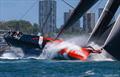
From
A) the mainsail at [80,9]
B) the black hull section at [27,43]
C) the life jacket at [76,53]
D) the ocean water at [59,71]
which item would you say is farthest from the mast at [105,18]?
the black hull section at [27,43]

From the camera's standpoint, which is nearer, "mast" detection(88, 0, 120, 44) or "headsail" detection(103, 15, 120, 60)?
"headsail" detection(103, 15, 120, 60)

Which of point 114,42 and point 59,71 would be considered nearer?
point 59,71

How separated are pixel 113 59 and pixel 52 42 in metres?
16.1

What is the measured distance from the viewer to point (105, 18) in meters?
75.7

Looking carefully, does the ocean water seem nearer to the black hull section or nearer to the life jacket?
the life jacket

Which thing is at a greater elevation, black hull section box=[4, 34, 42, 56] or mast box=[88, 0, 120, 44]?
mast box=[88, 0, 120, 44]

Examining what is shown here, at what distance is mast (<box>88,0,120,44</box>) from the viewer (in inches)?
2933

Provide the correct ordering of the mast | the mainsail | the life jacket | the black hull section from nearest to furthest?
the mast → the mainsail → the life jacket → the black hull section

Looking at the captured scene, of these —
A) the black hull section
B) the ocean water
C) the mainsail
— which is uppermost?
the mainsail

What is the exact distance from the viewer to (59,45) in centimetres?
8475

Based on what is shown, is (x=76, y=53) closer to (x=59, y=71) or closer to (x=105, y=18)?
(x=105, y=18)

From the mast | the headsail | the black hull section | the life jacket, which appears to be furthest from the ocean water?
the black hull section

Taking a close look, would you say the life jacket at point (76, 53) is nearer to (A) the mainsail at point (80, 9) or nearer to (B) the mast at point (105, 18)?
(B) the mast at point (105, 18)

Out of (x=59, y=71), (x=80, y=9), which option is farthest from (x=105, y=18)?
(x=59, y=71)
